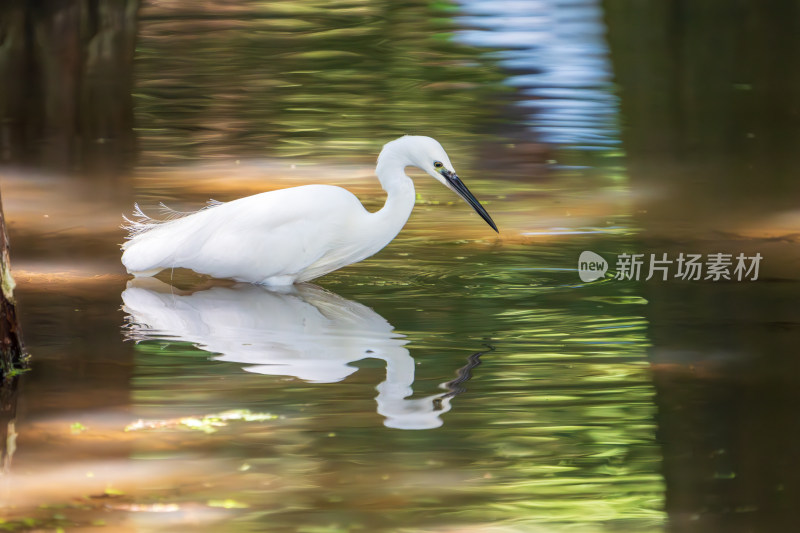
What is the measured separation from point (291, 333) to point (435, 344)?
75 cm

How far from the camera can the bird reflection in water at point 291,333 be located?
5855mm

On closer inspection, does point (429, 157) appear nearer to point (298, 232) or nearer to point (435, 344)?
point (298, 232)

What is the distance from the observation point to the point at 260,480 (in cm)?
484

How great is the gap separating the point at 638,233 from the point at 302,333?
3039 millimetres

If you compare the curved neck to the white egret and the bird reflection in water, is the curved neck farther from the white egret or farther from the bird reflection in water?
the bird reflection in water

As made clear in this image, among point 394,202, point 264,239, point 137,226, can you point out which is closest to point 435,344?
point 394,202

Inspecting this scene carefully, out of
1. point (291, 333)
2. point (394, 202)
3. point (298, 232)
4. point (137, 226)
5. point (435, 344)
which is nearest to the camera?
point (435, 344)

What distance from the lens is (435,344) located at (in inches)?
260

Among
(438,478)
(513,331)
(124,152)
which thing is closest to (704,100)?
(124,152)

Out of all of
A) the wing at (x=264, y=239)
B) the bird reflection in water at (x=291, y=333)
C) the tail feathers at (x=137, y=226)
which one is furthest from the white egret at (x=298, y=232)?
the tail feathers at (x=137, y=226)

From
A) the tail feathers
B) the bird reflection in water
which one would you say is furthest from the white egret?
the tail feathers

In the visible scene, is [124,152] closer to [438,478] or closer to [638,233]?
[638,233]

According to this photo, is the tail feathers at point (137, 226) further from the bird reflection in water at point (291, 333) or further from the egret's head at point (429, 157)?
the egret's head at point (429, 157)

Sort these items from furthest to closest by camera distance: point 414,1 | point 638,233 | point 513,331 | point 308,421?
point 414,1 → point 638,233 → point 513,331 → point 308,421
